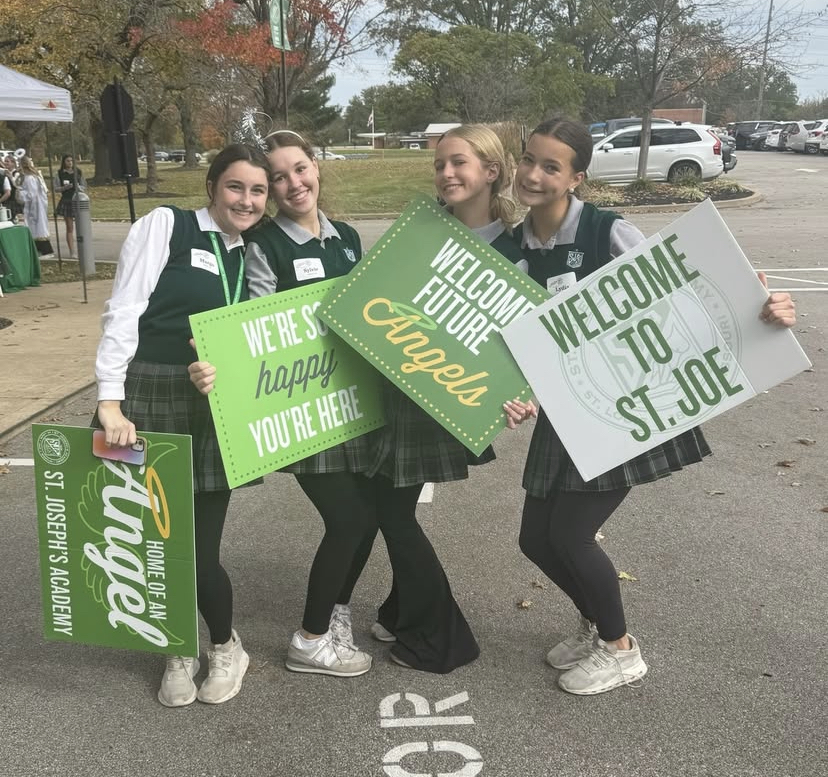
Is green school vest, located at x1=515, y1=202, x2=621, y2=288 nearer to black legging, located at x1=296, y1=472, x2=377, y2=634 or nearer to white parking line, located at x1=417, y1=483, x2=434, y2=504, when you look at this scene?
black legging, located at x1=296, y1=472, x2=377, y2=634

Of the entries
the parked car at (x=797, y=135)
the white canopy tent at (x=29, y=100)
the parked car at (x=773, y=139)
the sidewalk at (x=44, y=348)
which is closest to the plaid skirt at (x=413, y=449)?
the sidewalk at (x=44, y=348)

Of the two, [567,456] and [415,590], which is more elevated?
[567,456]

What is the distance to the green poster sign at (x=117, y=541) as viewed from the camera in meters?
2.51

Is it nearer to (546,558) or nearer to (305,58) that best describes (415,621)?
(546,558)

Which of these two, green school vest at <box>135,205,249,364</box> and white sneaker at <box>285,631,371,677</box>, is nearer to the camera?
green school vest at <box>135,205,249,364</box>

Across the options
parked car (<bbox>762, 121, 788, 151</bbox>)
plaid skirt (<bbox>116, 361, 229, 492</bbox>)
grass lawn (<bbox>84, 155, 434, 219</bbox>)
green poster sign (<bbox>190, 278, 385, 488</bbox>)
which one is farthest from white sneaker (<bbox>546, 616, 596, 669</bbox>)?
parked car (<bbox>762, 121, 788, 151</bbox>)

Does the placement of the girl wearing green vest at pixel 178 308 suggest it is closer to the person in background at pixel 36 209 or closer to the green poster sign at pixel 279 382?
the green poster sign at pixel 279 382

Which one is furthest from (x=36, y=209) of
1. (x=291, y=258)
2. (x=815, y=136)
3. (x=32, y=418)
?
(x=815, y=136)

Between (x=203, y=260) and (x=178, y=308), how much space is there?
16cm

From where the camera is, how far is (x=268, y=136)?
8.77 ft

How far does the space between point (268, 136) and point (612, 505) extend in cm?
161

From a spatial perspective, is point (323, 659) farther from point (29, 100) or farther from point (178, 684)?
point (29, 100)

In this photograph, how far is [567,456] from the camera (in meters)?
2.62

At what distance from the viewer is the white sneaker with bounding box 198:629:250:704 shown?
274cm
